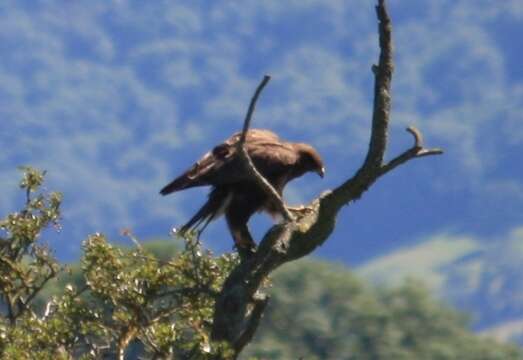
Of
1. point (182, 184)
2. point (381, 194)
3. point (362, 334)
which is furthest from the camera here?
point (381, 194)

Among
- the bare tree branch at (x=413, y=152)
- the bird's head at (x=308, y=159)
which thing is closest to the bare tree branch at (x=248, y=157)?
the bare tree branch at (x=413, y=152)

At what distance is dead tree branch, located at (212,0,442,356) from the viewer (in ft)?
26.6

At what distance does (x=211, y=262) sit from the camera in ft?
29.3

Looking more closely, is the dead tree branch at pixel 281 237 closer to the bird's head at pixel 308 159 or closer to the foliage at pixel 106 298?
the foliage at pixel 106 298

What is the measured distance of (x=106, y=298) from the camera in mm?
8727

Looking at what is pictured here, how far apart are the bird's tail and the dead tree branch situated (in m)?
1.80

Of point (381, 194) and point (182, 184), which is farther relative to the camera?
point (381, 194)

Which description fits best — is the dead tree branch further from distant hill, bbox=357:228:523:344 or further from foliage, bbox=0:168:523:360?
distant hill, bbox=357:228:523:344

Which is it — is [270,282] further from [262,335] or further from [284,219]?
[262,335]

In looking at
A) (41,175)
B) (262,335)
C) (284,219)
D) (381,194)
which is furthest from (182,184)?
(381,194)

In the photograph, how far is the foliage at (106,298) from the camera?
27.4 ft

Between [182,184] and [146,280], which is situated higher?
[182,184]

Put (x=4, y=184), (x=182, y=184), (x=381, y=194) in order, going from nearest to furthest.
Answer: (x=182, y=184)
(x=4, y=184)
(x=381, y=194)

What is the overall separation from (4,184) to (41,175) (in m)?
163
